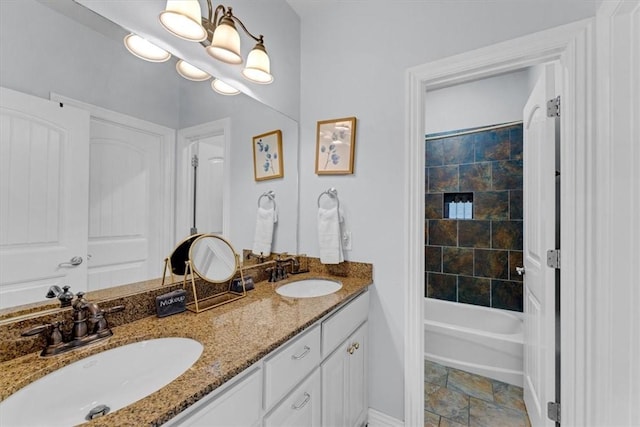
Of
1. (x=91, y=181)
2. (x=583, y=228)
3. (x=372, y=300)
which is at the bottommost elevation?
(x=372, y=300)

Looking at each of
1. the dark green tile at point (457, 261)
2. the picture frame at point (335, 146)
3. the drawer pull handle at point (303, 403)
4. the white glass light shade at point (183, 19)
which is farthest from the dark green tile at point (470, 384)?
the white glass light shade at point (183, 19)

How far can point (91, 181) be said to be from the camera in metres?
0.99

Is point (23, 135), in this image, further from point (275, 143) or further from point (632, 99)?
point (632, 99)

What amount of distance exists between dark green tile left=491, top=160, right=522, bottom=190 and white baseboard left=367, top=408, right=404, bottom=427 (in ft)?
7.05

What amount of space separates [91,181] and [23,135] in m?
0.21

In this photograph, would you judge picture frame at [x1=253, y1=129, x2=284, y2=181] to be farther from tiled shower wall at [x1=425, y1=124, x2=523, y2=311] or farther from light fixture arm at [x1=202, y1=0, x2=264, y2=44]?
tiled shower wall at [x1=425, y1=124, x2=523, y2=311]

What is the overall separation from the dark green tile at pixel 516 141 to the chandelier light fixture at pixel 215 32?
2288 millimetres

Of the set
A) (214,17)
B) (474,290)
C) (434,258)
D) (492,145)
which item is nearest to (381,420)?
(474,290)

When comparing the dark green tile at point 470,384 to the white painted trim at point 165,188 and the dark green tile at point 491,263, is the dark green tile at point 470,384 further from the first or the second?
the white painted trim at point 165,188

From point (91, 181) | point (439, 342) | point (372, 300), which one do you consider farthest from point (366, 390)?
point (91, 181)

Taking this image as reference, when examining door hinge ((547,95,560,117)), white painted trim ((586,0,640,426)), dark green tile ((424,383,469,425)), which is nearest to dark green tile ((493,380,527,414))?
dark green tile ((424,383,469,425))

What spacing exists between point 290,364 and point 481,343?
6.11 feet

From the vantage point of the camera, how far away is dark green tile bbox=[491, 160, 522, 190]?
8.47ft

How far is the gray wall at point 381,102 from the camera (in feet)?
5.14
